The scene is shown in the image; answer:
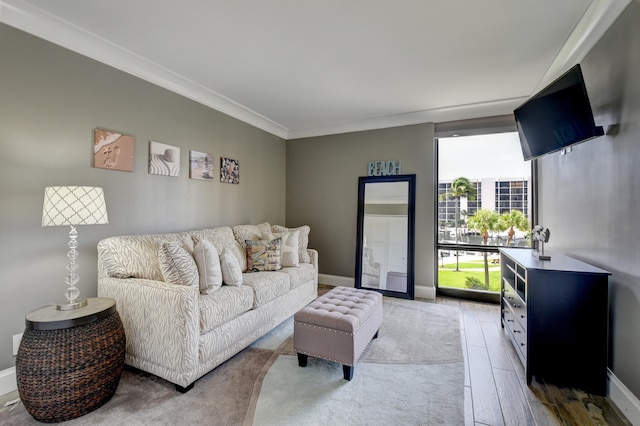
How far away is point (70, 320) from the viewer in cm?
171

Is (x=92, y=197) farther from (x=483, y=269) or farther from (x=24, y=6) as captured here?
(x=483, y=269)

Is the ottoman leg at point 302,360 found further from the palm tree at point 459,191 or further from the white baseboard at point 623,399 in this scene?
the palm tree at point 459,191

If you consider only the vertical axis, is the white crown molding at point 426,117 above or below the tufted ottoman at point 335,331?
above

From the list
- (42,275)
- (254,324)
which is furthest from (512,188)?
(42,275)

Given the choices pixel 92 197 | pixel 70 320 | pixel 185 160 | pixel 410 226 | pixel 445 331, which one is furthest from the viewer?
pixel 410 226

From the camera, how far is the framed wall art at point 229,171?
377 cm

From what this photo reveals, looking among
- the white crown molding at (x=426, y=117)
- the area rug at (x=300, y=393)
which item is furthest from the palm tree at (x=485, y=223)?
the area rug at (x=300, y=393)

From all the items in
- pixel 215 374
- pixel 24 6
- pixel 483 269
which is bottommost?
pixel 215 374

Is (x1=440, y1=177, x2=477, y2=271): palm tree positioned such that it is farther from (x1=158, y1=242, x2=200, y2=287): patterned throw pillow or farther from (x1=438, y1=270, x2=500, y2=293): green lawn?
(x1=158, y1=242, x2=200, y2=287): patterned throw pillow

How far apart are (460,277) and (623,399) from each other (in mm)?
2423

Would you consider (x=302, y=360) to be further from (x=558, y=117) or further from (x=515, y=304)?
(x=558, y=117)

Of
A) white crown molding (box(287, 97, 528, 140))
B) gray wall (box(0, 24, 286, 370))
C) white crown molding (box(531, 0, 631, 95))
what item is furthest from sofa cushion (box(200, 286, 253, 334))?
white crown molding (box(531, 0, 631, 95))

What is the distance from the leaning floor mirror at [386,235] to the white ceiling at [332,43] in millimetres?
1282

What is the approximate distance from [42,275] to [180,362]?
1.28 meters
